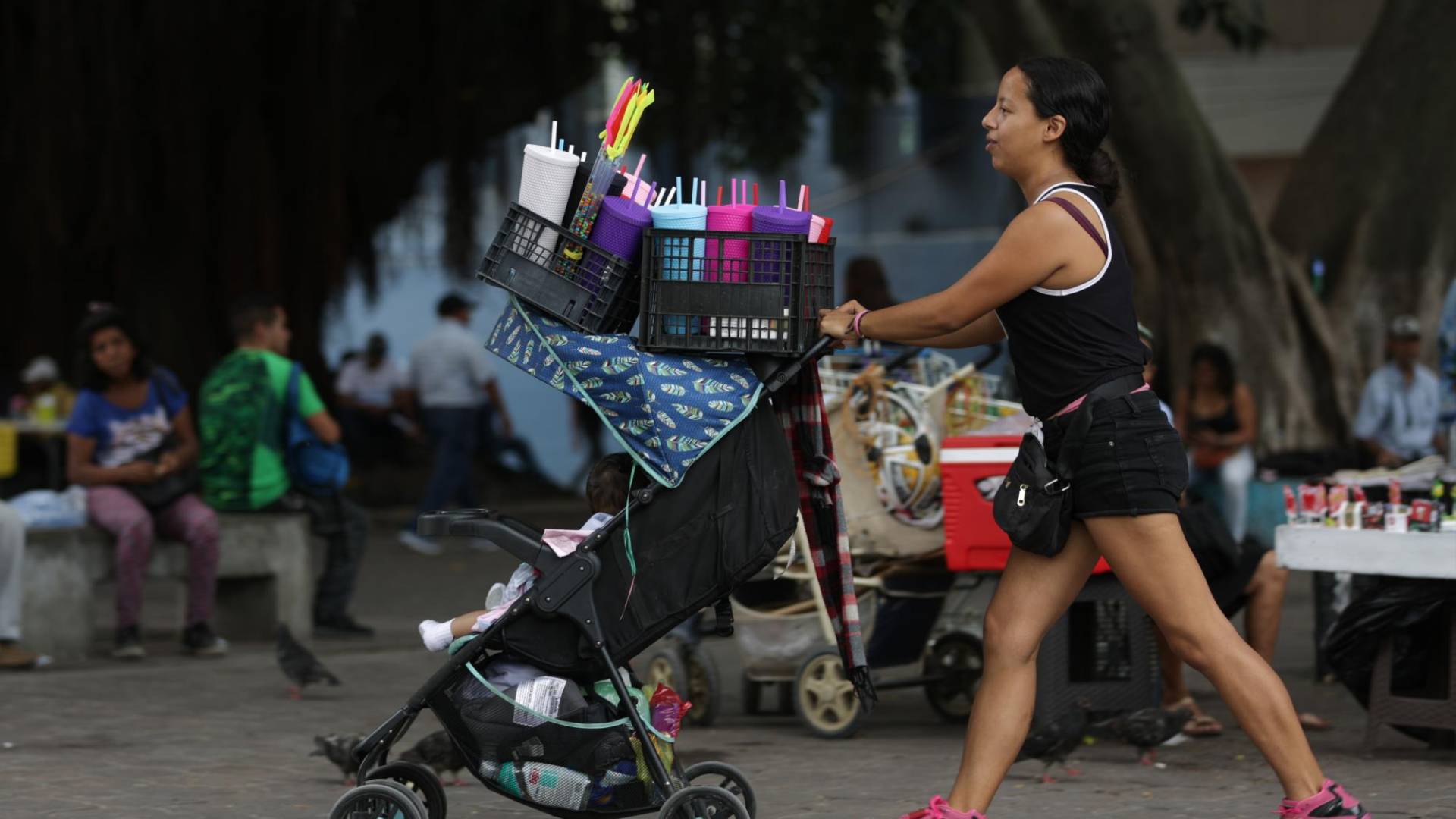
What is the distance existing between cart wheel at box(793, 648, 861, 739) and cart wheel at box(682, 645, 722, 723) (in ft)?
1.23

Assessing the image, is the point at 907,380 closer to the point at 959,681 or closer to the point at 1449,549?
the point at 959,681

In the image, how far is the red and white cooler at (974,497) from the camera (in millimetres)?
6633

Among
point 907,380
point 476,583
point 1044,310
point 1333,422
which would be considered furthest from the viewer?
point 1333,422

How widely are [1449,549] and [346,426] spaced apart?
1274cm

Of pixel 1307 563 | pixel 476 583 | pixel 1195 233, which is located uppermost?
pixel 1195 233

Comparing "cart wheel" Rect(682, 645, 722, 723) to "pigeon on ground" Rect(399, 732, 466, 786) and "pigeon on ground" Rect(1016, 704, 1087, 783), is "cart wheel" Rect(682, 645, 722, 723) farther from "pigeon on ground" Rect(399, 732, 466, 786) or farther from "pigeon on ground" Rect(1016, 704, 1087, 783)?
"pigeon on ground" Rect(399, 732, 466, 786)

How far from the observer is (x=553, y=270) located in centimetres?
487

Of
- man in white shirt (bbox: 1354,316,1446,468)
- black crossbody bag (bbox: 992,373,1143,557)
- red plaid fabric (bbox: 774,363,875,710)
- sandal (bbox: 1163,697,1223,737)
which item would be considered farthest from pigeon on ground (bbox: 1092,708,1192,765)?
man in white shirt (bbox: 1354,316,1446,468)

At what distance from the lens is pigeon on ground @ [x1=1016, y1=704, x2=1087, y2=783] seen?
5988 millimetres

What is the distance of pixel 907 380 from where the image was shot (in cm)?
797

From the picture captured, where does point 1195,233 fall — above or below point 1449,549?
above

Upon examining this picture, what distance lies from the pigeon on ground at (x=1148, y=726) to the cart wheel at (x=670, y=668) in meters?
1.72

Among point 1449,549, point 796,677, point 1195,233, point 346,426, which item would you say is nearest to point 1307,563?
point 1449,549

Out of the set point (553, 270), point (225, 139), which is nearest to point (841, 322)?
point (553, 270)
